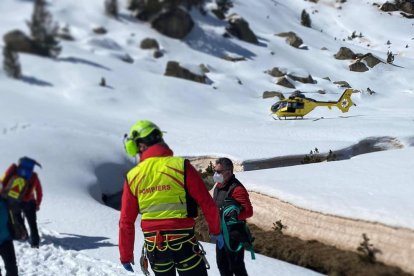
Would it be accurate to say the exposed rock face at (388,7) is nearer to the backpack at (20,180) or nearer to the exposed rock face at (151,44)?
the backpack at (20,180)

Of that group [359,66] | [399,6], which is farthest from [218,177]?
[399,6]

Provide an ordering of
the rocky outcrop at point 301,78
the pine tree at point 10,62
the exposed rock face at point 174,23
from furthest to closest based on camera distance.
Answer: the exposed rock face at point 174,23, the rocky outcrop at point 301,78, the pine tree at point 10,62

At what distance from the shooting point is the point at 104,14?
758 cm

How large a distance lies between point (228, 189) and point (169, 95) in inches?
948

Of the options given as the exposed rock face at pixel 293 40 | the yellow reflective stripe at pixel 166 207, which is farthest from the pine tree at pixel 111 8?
the exposed rock face at pixel 293 40

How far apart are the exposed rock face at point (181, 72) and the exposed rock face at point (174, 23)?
14.3ft

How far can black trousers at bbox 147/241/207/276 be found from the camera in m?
4.12

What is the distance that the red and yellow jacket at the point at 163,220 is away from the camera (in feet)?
13.0

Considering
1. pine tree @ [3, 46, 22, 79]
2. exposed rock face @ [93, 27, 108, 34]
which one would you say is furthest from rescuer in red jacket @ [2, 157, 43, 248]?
exposed rock face @ [93, 27, 108, 34]

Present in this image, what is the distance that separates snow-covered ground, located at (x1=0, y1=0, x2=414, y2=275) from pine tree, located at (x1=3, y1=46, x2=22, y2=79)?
0.38 ft

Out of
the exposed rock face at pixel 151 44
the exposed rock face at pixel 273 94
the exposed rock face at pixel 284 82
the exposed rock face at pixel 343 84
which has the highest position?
the exposed rock face at pixel 151 44

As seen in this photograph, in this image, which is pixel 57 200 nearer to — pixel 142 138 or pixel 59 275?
pixel 59 275

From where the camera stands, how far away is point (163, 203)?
399 centimetres

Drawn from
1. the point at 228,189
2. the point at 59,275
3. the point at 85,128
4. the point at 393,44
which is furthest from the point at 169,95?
the point at 228,189
